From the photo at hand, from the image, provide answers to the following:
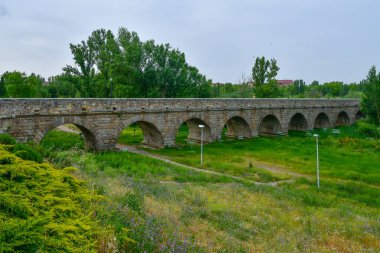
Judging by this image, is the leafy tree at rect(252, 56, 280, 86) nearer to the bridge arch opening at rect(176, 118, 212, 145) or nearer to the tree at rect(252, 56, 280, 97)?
the tree at rect(252, 56, 280, 97)

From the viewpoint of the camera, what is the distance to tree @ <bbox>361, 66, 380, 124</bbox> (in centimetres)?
3838

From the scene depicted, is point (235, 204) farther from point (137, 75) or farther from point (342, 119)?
point (342, 119)

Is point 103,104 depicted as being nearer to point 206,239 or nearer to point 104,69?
point 206,239

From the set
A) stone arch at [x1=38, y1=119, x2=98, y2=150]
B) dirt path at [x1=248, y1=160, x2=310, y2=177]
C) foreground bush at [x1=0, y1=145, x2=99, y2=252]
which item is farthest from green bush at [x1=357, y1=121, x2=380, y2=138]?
foreground bush at [x1=0, y1=145, x2=99, y2=252]

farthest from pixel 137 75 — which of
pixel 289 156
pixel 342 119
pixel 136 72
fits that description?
pixel 342 119

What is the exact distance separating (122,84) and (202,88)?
406 inches

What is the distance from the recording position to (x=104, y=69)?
127 feet

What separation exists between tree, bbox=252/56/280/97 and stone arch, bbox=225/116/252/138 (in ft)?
46.5

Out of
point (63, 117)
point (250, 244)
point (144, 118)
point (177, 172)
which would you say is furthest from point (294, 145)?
point (250, 244)

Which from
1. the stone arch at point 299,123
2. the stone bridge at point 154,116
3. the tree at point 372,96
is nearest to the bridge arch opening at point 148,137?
the stone bridge at point 154,116

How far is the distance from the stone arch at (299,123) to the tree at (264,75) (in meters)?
6.42

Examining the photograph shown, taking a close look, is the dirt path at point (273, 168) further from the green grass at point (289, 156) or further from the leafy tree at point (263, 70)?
the leafy tree at point (263, 70)

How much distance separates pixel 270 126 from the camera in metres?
34.5

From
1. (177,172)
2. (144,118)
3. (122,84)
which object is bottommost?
(177,172)
